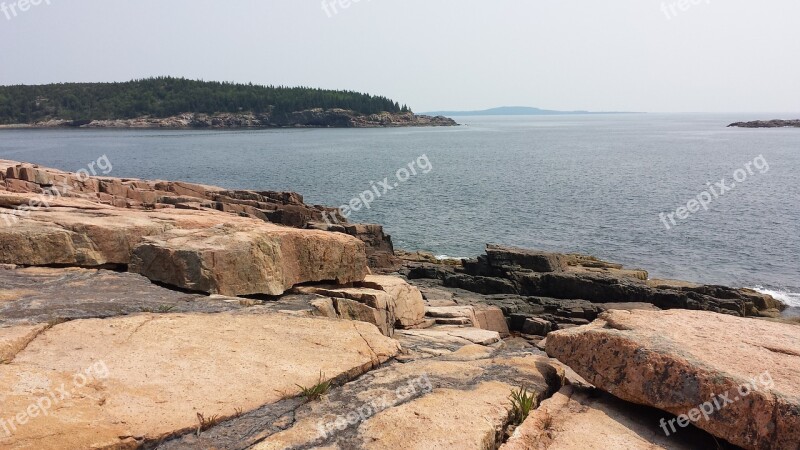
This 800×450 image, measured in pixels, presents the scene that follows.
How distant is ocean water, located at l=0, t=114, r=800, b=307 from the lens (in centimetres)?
3334

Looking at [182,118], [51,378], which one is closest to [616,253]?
[51,378]

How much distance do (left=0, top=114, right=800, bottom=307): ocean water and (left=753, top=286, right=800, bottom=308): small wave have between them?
0.39 ft

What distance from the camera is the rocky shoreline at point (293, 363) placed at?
5.68 m

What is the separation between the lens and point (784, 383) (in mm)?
6098

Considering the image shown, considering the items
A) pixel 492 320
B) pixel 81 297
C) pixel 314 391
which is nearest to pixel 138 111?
pixel 492 320

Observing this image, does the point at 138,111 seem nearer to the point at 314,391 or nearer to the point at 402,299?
the point at 402,299

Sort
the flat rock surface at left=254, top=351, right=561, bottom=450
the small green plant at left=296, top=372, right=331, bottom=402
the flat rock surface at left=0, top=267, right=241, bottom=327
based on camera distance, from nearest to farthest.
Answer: the flat rock surface at left=254, top=351, right=561, bottom=450 < the small green plant at left=296, top=372, right=331, bottom=402 < the flat rock surface at left=0, top=267, right=241, bottom=327

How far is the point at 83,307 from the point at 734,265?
32.6 metres

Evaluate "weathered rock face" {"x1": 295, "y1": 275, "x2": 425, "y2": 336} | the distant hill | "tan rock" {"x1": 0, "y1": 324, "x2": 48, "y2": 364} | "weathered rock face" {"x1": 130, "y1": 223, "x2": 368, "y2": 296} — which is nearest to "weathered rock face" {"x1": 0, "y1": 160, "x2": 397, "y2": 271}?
"weathered rock face" {"x1": 130, "y1": 223, "x2": 368, "y2": 296}

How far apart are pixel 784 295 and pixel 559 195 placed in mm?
27941

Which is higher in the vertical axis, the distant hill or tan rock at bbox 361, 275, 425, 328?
the distant hill

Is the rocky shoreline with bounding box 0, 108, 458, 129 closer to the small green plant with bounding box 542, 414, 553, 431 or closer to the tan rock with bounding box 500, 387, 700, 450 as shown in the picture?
the tan rock with bounding box 500, 387, 700, 450

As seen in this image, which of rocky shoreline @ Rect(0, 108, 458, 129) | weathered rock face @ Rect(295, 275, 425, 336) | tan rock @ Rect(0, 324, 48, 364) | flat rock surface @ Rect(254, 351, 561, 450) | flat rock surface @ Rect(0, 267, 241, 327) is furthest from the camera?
rocky shoreline @ Rect(0, 108, 458, 129)

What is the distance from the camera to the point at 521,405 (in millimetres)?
6418
